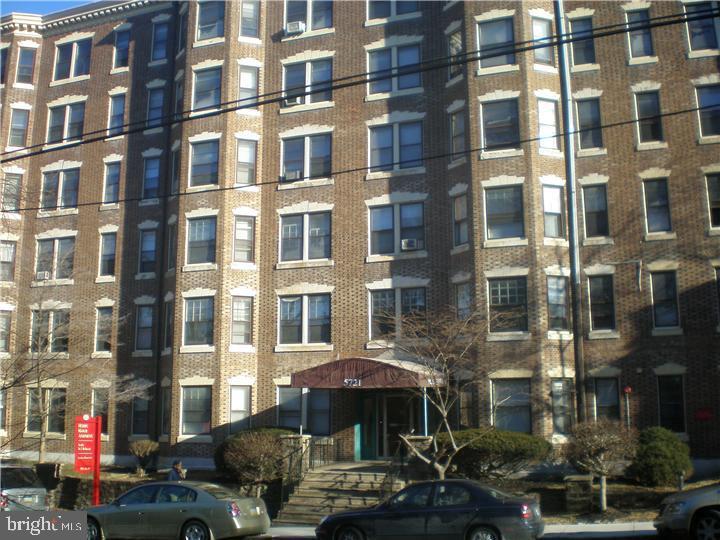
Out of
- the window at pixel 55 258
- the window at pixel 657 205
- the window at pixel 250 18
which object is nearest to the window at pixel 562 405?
the window at pixel 657 205

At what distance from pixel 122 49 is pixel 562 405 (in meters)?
24.5

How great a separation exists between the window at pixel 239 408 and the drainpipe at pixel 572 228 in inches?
456

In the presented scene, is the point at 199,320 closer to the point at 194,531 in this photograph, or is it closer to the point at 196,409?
the point at 196,409

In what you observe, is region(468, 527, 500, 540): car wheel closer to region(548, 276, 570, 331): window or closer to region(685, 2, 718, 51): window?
region(548, 276, 570, 331): window

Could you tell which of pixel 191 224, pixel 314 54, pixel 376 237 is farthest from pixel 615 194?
pixel 191 224

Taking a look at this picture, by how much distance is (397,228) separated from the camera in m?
28.6

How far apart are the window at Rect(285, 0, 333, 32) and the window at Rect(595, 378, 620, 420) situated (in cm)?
1698

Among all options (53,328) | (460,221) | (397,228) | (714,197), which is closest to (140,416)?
(53,328)

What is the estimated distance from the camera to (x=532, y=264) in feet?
82.9

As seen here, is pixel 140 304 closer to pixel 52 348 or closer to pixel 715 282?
pixel 52 348

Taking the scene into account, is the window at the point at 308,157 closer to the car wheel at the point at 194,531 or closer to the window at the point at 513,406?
the window at the point at 513,406

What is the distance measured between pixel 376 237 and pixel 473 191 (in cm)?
426

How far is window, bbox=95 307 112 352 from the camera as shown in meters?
32.6

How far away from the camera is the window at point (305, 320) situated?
29047 millimetres
